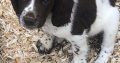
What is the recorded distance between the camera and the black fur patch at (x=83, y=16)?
3.09 meters

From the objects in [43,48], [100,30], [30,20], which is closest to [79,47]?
[100,30]

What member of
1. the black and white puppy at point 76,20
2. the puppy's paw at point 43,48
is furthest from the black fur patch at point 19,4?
the puppy's paw at point 43,48

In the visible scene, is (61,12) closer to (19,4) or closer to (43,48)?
(19,4)

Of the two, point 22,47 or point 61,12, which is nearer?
point 61,12

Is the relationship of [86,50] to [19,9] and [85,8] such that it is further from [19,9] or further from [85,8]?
[19,9]

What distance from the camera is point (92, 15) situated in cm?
321

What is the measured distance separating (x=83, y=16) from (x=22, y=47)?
97cm

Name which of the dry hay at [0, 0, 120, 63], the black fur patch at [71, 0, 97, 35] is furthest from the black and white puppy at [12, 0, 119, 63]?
the dry hay at [0, 0, 120, 63]

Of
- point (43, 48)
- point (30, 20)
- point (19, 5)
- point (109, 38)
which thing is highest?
point (19, 5)

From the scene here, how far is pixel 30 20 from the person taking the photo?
9.32ft

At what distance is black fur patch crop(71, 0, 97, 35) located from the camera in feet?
10.1

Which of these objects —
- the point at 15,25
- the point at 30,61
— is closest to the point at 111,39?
the point at 30,61

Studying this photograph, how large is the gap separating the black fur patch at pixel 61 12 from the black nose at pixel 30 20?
20 centimetres

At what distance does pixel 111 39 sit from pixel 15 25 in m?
1.11
